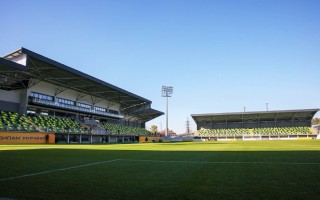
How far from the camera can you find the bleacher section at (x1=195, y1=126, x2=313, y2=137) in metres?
88.6

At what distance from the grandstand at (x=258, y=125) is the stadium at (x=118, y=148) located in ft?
1.14

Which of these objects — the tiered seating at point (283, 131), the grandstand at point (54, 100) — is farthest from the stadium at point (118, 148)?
the tiered seating at point (283, 131)

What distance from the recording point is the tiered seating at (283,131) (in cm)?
8788

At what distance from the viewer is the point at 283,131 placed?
298ft

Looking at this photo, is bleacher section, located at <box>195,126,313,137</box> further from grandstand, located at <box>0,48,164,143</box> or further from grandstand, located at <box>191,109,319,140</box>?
grandstand, located at <box>0,48,164,143</box>

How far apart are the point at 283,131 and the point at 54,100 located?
2947 inches

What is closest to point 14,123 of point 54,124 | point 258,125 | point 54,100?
point 54,124

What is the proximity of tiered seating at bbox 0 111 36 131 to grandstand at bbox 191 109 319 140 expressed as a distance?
68.8 metres

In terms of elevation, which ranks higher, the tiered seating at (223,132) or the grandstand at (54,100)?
the grandstand at (54,100)

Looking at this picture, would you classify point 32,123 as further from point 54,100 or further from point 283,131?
point 283,131

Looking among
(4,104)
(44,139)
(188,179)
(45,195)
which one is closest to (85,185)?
(45,195)

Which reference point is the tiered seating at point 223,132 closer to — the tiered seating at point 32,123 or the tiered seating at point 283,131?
the tiered seating at point 283,131

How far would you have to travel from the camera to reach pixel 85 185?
616 centimetres

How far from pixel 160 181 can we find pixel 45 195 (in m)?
2.74
